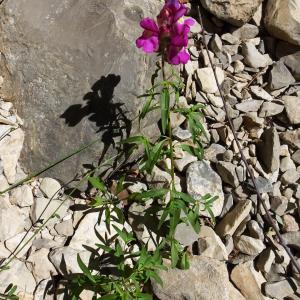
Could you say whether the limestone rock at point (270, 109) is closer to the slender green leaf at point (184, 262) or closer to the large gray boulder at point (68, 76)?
the large gray boulder at point (68, 76)

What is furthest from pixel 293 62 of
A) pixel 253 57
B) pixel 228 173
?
pixel 228 173

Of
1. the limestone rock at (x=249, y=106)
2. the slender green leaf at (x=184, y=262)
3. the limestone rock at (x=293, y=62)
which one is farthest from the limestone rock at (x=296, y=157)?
the slender green leaf at (x=184, y=262)

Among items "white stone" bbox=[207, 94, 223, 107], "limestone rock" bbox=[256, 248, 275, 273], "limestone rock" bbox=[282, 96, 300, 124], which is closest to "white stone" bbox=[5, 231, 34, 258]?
"limestone rock" bbox=[256, 248, 275, 273]

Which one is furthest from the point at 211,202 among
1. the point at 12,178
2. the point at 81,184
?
the point at 12,178

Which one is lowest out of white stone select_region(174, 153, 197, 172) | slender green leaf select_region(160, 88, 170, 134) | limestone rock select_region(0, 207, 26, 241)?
white stone select_region(174, 153, 197, 172)

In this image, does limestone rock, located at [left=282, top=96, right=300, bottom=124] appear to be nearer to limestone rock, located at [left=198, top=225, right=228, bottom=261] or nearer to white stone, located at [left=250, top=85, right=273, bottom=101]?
white stone, located at [left=250, top=85, right=273, bottom=101]
